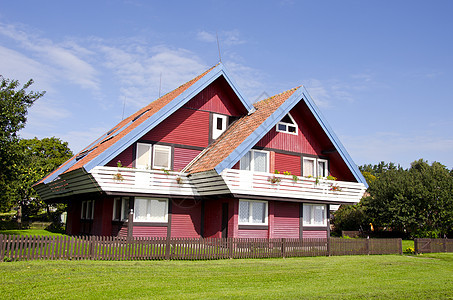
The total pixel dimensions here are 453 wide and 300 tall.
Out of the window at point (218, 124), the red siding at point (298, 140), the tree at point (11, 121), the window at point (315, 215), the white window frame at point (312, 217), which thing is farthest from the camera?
the window at point (315, 215)

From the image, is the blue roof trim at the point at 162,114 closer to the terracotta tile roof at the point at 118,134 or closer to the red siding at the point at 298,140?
the terracotta tile roof at the point at 118,134

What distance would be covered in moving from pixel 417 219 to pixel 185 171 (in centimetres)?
2778

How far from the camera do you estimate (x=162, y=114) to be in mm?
23750

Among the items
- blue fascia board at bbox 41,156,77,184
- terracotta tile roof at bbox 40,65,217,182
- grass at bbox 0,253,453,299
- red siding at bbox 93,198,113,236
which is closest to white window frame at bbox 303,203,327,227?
grass at bbox 0,253,453,299

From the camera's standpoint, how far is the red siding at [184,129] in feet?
81.9

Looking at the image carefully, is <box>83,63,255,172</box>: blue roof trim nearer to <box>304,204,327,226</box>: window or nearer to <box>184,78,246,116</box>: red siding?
<box>184,78,246,116</box>: red siding

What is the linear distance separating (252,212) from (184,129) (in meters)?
6.35

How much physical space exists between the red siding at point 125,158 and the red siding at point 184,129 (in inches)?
43.2

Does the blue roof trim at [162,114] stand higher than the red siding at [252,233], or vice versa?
the blue roof trim at [162,114]

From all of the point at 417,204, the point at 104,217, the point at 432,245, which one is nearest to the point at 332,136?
the point at 432,245

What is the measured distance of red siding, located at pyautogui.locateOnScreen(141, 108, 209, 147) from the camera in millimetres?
24952

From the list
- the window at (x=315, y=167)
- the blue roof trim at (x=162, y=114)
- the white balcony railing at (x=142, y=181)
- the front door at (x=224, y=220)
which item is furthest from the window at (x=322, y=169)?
the white balcony railing at (x=142, y=181)

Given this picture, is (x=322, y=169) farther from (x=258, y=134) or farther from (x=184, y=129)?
(x=184, y=129)

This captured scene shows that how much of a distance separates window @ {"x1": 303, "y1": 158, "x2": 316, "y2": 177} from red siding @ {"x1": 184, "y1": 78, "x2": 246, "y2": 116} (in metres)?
5.25
